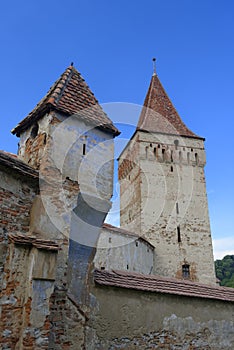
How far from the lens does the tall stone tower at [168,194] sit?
24.0 m

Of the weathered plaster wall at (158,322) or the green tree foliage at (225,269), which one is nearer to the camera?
the weathered plaster wall at (158,322)

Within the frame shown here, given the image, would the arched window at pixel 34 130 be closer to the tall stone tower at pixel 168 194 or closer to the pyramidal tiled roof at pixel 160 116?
the tall stone tower at pixel 168 194

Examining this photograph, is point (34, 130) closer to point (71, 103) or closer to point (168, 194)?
point (71, 103)

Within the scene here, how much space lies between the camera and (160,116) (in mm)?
29406

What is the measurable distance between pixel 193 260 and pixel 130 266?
24.8 feet

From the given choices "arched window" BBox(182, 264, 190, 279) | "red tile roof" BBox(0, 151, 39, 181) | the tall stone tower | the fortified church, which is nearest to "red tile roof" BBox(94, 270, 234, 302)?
the fortified church

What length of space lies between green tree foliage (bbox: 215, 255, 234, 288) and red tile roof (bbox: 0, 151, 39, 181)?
41.8 m

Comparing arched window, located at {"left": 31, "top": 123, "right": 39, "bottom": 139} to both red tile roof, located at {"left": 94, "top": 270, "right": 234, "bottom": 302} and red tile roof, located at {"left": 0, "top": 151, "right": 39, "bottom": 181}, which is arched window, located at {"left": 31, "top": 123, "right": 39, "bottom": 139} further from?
red tile roof, located at {"left": 94, "top": 270, "right": 234, "bottom": 302}

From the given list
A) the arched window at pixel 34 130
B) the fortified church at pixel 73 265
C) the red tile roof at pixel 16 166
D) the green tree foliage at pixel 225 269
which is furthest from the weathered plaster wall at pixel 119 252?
the green tree foliage at pixel 225 269

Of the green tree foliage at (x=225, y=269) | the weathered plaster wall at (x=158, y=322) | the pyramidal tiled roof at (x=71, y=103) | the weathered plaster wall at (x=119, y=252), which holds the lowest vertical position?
the weathered plaster wall at (x=158, y=322)

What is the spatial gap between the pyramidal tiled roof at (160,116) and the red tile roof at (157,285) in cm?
1936

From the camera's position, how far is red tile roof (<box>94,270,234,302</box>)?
24.7 ft

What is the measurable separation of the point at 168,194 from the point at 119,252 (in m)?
9.47

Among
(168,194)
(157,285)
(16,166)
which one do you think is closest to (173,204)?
(168,194)
